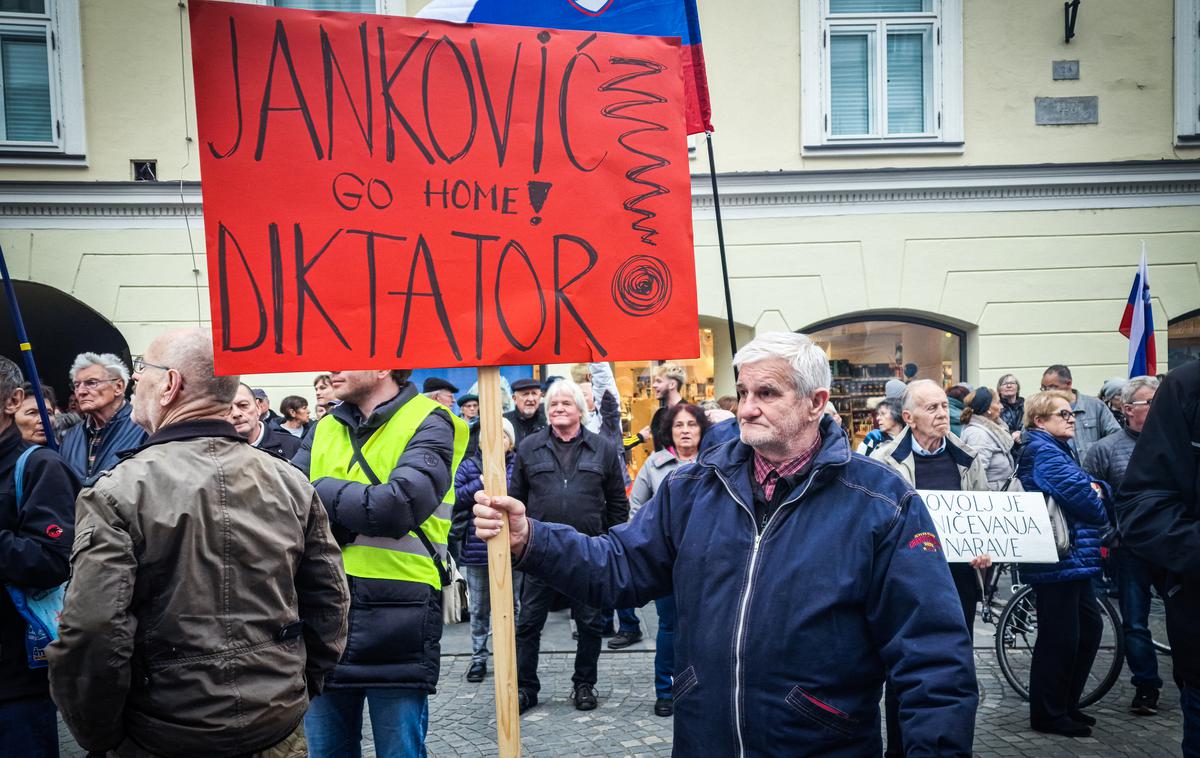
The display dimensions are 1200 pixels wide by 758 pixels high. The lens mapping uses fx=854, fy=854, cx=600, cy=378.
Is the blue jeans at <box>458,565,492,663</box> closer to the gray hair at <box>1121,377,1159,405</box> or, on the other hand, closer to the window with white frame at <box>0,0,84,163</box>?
the gray hair at <box>1121,377,1159,405</box>

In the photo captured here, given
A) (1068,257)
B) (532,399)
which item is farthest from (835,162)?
(532,399)

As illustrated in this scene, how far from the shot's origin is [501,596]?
202cm

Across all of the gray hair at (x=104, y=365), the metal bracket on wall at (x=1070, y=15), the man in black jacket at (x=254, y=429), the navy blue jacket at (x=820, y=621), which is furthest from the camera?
the metal bracket on wall at (x=1070, y=15)

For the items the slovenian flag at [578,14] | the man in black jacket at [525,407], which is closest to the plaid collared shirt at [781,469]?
the slovenian flag at [578,14]

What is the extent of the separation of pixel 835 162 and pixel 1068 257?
2.91 metres

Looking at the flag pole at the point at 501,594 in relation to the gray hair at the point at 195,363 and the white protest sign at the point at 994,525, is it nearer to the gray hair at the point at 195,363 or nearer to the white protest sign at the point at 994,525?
the gray hair at the point at 195,363

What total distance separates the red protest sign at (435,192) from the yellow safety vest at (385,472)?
97cm

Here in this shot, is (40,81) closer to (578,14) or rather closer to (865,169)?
(865,169)

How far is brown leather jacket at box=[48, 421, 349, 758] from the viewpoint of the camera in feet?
6.41

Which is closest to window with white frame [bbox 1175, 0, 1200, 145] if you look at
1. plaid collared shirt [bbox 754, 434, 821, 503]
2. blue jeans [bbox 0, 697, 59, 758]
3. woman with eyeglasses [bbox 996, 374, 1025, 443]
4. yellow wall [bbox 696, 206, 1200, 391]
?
yellow wall [bbox 696, 206, 1200, 391]

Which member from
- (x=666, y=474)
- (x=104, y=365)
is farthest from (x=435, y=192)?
(x=104, y=365)

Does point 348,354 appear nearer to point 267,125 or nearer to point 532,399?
point 267,125

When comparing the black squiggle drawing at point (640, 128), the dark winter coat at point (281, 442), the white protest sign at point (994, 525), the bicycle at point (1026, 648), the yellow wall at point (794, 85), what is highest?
the yellow wall at point (794, 85)

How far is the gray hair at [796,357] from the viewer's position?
2.21 metres
